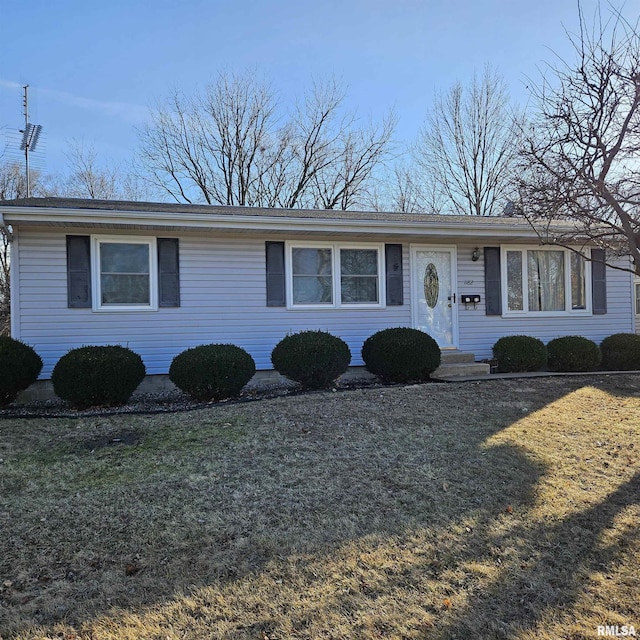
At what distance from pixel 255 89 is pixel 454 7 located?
12.0m

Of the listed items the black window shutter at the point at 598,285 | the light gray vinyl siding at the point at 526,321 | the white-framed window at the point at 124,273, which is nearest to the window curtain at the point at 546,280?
the light gray vinyl siding at the point at 526,321

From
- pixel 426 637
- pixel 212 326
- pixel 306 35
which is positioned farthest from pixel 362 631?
pixel 306 35

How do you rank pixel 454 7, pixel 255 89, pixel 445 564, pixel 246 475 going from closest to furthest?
pixel 445 564, pixel 246 475, pixel 454 7, pixel 255 89

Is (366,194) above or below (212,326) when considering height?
above

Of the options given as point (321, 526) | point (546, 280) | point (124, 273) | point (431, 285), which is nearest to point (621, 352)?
point (546, 280)

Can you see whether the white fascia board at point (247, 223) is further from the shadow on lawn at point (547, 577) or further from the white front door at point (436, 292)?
the shadow on lawn at point (547, 577)

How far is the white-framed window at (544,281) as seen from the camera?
9586 mm

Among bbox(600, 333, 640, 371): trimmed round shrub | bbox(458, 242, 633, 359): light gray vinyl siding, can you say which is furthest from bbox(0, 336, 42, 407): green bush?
bbox(600, 333, 640, 371): trimmed round shrub

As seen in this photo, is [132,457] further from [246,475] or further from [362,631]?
[362,631]

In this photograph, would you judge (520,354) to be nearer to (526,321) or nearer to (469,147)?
(526,321)

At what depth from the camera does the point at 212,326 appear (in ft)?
26.9

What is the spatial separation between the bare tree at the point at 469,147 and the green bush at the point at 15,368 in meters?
18.1

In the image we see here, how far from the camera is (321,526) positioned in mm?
3229

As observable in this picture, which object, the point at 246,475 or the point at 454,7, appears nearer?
the point at 246,475
